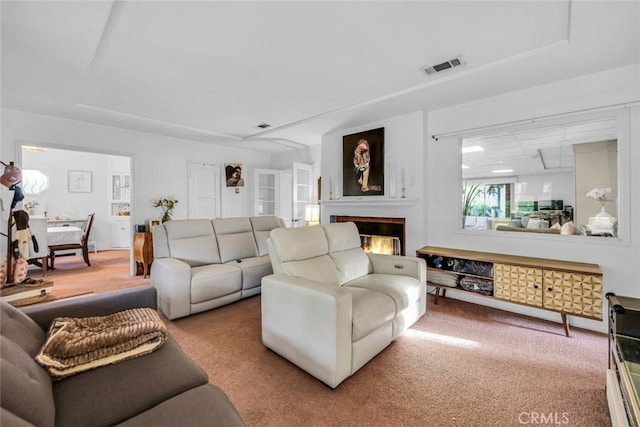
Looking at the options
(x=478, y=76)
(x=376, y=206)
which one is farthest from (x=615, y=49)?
(x=376, y=206)

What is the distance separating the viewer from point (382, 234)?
405cm

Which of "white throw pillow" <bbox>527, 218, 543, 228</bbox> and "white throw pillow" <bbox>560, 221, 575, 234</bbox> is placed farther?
"white throw pillow" <bbox>527, 218, 543, 228</bbox>

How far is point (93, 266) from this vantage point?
523 cm

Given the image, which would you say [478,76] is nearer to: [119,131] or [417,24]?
[417,24]

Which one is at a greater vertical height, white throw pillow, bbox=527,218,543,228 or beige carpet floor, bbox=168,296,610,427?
white throw pillow, bbox=527,218,543,228

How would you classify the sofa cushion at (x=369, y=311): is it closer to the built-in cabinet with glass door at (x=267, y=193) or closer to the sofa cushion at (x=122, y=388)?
the sofa cushion at (x=122, y=388)

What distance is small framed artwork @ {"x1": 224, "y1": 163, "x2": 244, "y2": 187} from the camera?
5.74 meters

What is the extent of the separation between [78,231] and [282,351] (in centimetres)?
570

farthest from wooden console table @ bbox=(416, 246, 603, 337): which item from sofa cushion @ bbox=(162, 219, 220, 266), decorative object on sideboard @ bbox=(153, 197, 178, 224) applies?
decorative object on sideboard @ bbox=(153, 197, 178, 224)

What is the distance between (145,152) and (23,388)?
183 inches

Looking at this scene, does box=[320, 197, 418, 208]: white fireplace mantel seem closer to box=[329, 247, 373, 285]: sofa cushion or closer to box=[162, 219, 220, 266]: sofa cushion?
box=[329, 247, 373, 285]: sofa cushion

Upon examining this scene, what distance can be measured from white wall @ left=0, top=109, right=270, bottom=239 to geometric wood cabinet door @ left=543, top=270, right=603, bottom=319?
17.1ft

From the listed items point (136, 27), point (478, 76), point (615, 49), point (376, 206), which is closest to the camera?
point (136, 27)

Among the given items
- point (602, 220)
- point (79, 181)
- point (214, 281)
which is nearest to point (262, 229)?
point (214, 281)
